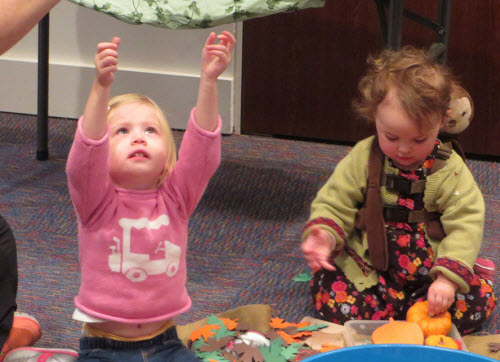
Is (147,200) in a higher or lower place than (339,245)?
higher

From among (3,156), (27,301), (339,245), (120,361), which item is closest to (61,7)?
(3,156)

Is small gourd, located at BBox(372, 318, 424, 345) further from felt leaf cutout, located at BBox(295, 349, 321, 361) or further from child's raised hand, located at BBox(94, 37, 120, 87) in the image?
child's raised hand, located at BBox(94, 37, 120, 87)

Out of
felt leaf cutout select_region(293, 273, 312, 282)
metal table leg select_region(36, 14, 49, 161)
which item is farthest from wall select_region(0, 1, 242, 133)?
felt leaf cutout select_region(293, 273, 312, 282)

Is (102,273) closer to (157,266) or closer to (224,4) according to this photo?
(157,266)

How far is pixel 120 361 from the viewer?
1161 mm

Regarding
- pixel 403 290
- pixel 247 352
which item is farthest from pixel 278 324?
pixel 403 290

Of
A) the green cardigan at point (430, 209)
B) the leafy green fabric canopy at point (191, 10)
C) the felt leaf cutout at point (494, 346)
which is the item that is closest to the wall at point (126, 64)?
the leafy green fabric canopy at point (191, 10)

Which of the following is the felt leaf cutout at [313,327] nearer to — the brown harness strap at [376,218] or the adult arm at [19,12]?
the brown harness strap at [376,218]

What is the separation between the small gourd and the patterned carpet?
199 mm

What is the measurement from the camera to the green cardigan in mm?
1376

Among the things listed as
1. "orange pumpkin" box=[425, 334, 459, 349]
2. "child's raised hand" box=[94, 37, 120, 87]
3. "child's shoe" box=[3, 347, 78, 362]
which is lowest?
"child's shoe" box=[3, 347, 78, 362]

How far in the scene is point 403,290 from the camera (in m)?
1.47

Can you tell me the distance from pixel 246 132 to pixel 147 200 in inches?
56.6

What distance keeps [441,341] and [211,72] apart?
0.59 m
